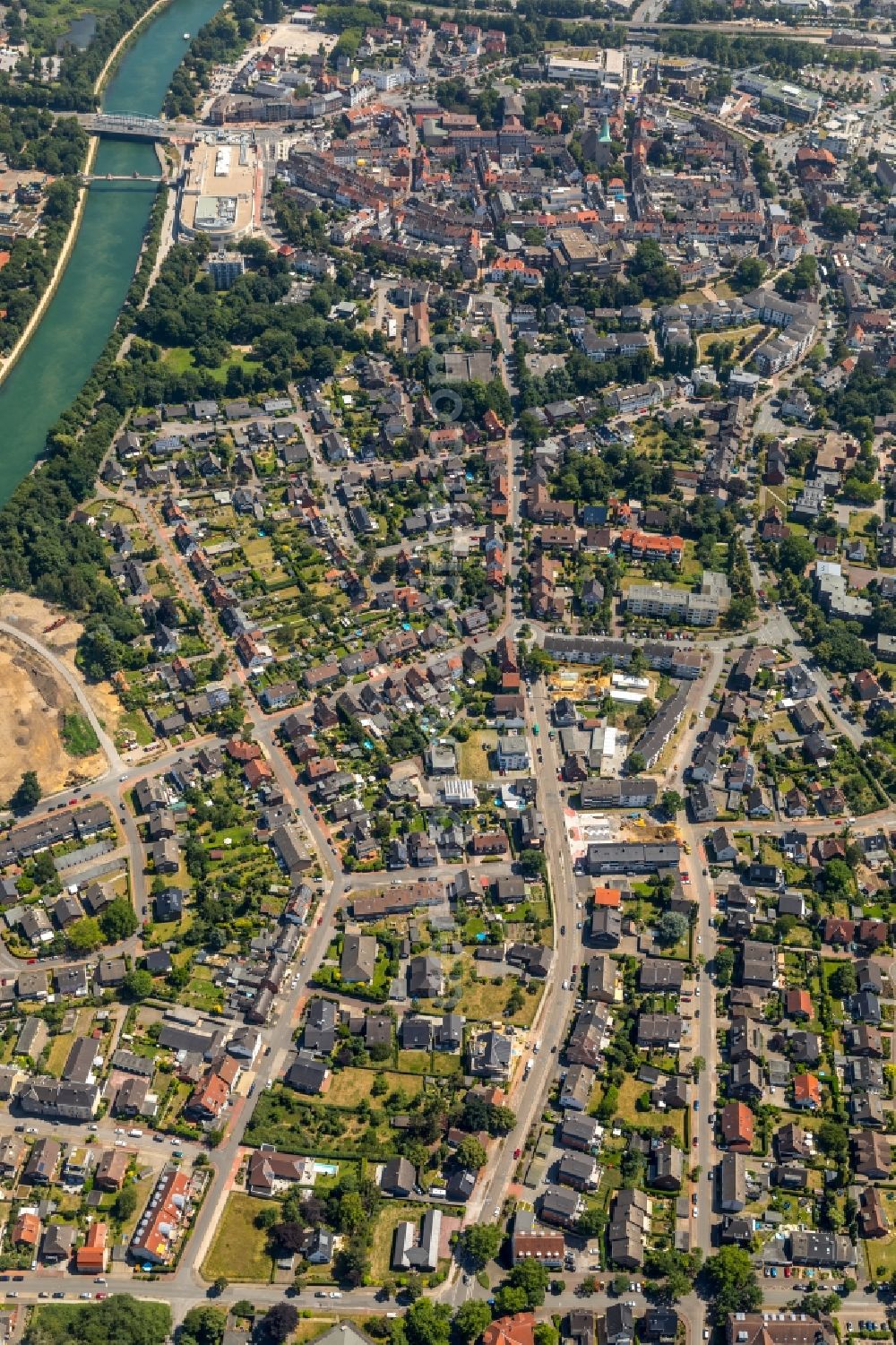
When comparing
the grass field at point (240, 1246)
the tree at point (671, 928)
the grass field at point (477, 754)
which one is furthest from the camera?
the grass field at point (477, 754)

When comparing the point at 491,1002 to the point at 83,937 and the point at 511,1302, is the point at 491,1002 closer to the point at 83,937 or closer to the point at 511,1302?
the point at 511,1302

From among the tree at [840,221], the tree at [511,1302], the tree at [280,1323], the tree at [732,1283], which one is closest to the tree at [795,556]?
the tree at [732,1283]

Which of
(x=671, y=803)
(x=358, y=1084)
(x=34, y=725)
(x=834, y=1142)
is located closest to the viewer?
(x=834, y=1142)

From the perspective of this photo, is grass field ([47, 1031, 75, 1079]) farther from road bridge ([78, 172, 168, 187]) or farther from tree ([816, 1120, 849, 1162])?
road bridge ([78, 172, 168, 187])

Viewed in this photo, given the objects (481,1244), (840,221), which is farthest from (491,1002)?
(840,221)

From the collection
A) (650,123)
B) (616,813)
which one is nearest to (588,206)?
(650,123)

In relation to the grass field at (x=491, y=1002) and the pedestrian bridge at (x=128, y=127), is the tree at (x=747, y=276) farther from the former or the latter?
the grass field at (x=491, y=1002)

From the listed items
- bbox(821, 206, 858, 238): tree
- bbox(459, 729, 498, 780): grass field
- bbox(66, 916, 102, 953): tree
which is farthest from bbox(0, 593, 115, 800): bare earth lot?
bbox(821, 206, 858, 238): tree
